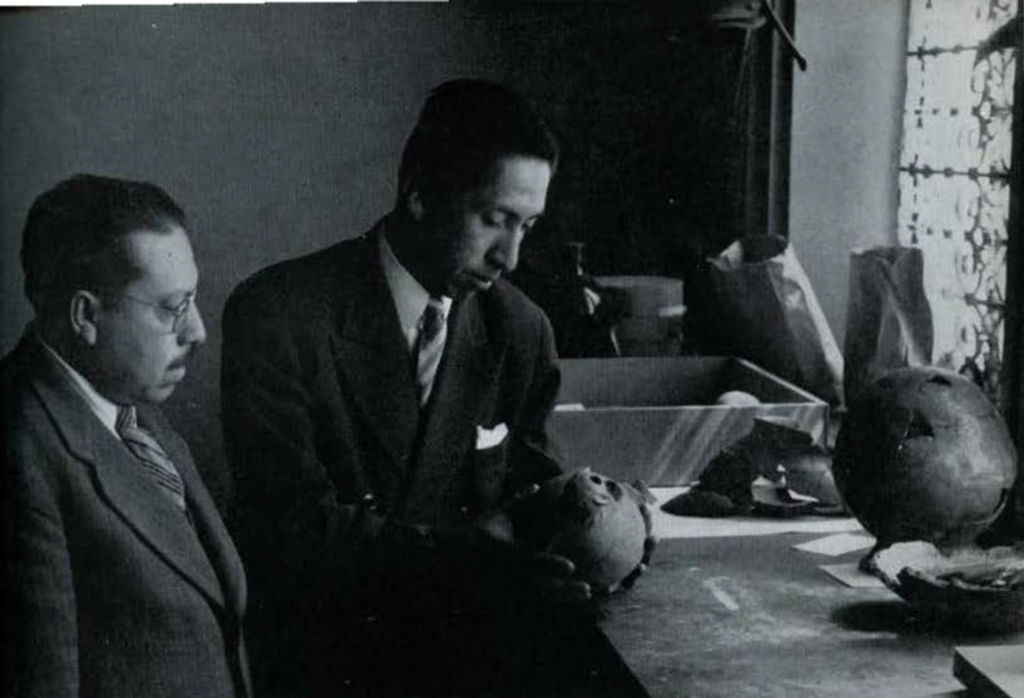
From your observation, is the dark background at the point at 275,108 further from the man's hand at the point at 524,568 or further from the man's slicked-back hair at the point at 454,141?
A: the man's hand at the point at 524,568

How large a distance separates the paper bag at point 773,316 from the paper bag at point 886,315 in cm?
6

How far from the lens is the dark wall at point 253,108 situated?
1.66 metres

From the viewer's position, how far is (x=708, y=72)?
6.83 feet

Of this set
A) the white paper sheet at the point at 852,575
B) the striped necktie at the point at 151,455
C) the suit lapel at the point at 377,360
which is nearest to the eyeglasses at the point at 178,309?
the striped necktie at the point at 151,455

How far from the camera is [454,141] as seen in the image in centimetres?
175

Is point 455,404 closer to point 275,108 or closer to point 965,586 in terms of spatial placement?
point 275,108

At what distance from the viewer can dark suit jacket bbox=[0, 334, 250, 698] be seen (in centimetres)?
149

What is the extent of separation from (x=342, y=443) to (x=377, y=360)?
0.11 meters

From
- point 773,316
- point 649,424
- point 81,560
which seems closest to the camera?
point 81,560

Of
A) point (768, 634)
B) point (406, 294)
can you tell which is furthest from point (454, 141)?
point (768, 634)

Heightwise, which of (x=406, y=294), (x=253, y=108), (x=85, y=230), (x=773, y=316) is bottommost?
(x=773, y=316)

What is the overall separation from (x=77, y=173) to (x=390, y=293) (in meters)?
0.41

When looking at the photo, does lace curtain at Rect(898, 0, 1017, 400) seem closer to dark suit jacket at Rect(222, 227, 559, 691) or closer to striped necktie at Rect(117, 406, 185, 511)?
dark suit jacket at Rect(222, 227, 559, 691)

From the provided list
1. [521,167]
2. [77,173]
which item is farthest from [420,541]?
[77,173]
